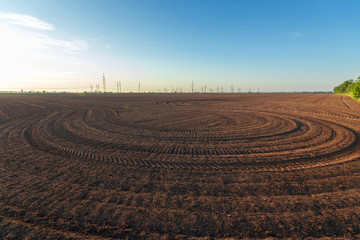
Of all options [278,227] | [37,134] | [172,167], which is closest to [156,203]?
[172,167]

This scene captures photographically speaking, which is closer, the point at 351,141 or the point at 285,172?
the point at 285,172

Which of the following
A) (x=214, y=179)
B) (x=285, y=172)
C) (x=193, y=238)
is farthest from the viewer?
(x=285, y=172)

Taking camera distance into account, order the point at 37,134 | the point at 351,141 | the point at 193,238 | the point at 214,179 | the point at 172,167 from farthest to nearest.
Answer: the point at 37,134 < the point at 351,141 < the point at 172,167 < the point at 214,179 < the point at 193,238

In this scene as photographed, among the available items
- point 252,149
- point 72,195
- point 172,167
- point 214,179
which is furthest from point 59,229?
point 252,149

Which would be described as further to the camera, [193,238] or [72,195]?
[72,195]

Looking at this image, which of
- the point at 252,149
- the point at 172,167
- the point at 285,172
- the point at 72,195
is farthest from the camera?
the point at 252,149

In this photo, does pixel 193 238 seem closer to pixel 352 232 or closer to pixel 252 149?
pixel 352 232

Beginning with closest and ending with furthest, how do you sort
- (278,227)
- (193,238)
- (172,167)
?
(193,238), (278,227), (172,167)

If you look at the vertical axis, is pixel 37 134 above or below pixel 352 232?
above

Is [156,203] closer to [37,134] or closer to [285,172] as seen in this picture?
[285,172]
